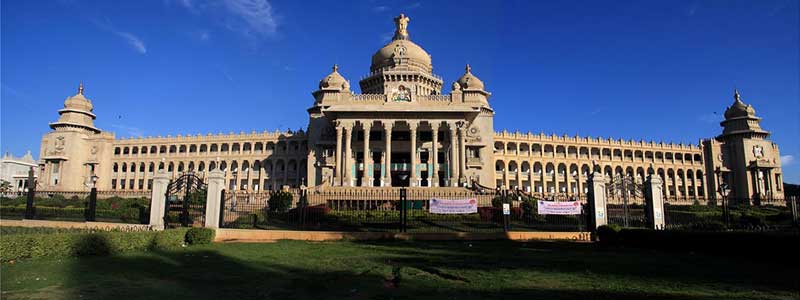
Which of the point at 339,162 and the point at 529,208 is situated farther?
the point at 339,162

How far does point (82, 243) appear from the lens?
41.2 ft

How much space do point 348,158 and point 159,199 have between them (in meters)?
25.5

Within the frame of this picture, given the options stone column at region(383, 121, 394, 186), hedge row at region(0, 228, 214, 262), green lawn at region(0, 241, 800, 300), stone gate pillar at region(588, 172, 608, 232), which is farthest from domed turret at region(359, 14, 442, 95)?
green lawn at region(0, 241, 800, 300)

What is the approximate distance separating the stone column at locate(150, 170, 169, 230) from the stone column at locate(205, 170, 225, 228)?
1762 millimetres

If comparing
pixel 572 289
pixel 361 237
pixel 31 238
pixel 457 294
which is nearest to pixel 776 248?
pixel 572 289

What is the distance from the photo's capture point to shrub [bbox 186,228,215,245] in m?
17.1

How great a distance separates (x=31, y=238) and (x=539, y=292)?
457 inches

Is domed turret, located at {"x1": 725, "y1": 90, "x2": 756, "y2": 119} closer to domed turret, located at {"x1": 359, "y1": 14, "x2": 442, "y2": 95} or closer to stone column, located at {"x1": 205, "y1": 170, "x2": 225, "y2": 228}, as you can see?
domed turret, located at {"x1": 359, "y1": 14, "x2": 442, "y2": 95}

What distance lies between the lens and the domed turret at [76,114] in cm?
6788

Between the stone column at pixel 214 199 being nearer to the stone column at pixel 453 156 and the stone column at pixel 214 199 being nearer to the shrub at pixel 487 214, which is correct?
the shrub at pixel 487 214

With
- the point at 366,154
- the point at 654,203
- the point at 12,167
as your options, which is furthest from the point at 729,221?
the point at 12,167

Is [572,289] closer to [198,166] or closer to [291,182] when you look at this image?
[291,182]

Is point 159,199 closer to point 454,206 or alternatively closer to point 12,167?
point 454,206

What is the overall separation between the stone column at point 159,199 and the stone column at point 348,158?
24051mm
